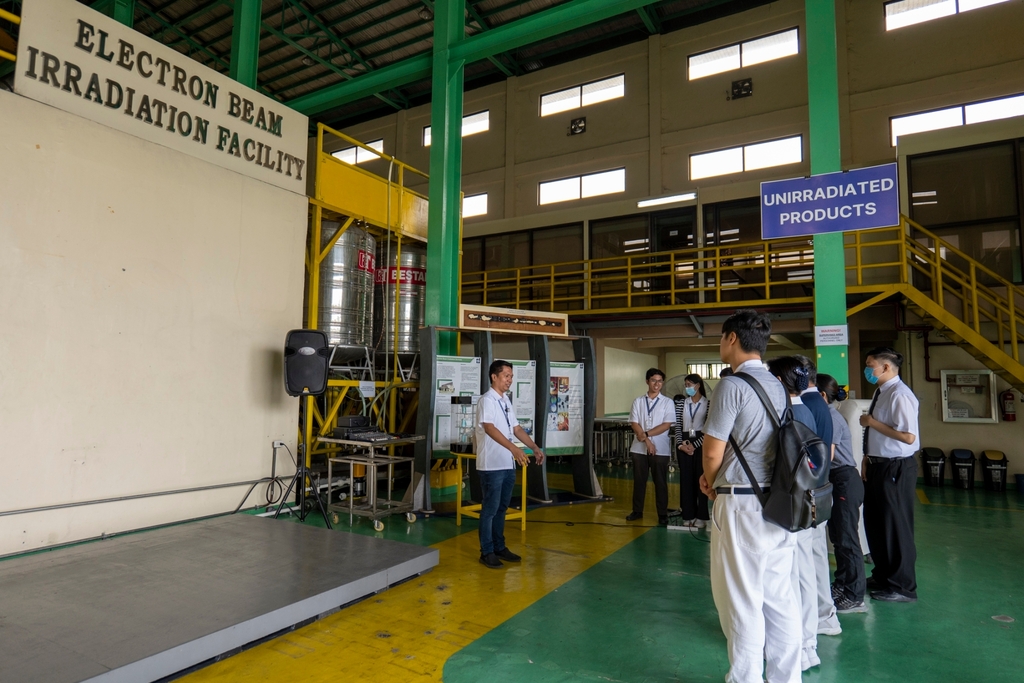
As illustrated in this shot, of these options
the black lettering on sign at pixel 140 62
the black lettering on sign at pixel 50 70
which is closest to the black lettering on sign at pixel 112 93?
the black lettering on sign at pixel 140 62

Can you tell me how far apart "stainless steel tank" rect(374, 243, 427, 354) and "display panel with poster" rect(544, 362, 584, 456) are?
2783 mm

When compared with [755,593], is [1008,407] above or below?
above

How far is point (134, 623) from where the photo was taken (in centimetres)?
346

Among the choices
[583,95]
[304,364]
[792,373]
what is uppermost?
[583,95]

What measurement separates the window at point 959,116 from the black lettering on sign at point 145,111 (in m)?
12.4

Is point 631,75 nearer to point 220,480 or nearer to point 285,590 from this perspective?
point 220,480

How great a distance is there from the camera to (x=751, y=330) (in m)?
3.03

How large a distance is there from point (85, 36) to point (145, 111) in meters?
0.79

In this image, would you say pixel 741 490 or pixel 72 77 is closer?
pixel 741 490

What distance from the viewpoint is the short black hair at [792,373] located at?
3.65 meters

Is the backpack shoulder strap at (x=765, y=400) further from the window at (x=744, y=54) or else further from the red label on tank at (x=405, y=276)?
the window at (x=744, y=54)

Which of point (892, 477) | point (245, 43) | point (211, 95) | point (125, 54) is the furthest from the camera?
point (245, 43)

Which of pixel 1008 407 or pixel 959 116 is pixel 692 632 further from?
pixel 959 116

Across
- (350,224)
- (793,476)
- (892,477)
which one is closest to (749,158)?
(350,224)
